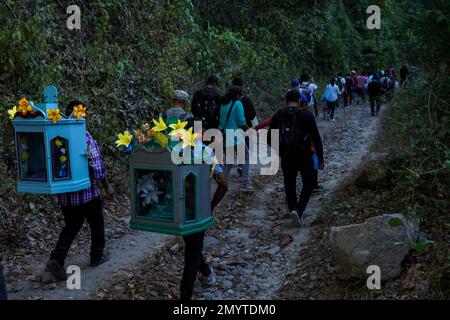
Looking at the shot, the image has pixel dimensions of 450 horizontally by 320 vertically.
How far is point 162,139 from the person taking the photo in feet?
14.1

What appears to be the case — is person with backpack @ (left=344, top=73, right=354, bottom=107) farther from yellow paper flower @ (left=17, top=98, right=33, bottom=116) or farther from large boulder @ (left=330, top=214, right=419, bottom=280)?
yellow paper flower @ (left=17, top=98, right=33, bottom=116)

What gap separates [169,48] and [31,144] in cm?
649

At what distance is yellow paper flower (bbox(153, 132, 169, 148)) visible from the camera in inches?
169

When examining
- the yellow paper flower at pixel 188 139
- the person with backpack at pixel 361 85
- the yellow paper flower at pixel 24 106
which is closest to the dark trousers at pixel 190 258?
the yellow paper flower at pixel 188 139

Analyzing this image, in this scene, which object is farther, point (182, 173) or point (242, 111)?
point (242, 111)

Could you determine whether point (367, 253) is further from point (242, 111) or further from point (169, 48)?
point (169, 48)

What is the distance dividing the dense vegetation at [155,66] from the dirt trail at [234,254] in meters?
1.32

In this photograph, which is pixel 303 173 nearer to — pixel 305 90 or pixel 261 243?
pixel 261 243

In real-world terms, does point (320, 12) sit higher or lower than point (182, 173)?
higher

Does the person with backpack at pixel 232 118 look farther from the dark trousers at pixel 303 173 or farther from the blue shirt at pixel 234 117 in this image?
the dark trousers at pixel 303 173

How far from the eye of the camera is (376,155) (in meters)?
7.29

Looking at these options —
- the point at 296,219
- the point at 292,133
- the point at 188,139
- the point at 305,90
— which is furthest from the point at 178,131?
the point at 305,90

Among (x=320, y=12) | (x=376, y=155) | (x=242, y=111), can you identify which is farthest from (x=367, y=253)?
(x=320, y=12)

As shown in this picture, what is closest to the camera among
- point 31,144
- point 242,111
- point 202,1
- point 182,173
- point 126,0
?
point 182,173
